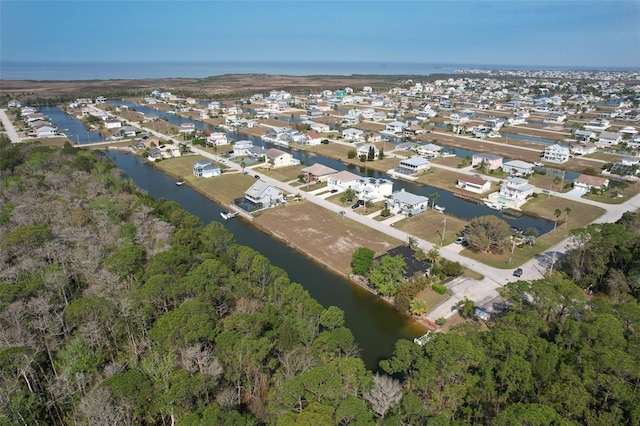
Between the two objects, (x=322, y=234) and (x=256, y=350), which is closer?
(x=256, y=350)

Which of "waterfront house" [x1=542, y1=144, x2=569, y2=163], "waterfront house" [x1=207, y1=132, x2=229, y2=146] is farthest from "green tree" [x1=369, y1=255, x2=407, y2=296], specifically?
"waterfront house" [x1=207, y1=132, x2=229, y2=146]

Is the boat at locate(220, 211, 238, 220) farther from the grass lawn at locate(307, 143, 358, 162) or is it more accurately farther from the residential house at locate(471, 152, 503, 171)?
the residential house at locate(471, 152, 503, 171)

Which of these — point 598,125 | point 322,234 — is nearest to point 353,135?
point 322,234

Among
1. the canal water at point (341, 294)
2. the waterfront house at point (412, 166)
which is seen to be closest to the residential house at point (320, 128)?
the waterfront house at point (412, 166)

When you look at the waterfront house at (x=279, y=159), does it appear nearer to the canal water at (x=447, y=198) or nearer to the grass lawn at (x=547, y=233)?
the canal water at (x=447, y=198)

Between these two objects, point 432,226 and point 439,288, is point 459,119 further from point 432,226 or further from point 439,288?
point 439,288

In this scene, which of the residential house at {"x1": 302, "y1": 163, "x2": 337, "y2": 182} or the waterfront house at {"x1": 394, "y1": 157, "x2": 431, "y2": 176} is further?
the waterfront house at {"x1": 394, "y1": 157, "x2": 431, "y2": 176}

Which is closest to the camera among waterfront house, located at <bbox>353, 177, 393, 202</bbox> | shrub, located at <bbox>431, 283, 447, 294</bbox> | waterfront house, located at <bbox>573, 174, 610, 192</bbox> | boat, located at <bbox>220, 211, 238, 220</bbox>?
shrub, located at <bbox>431, 283, 447, 294</bbox>
